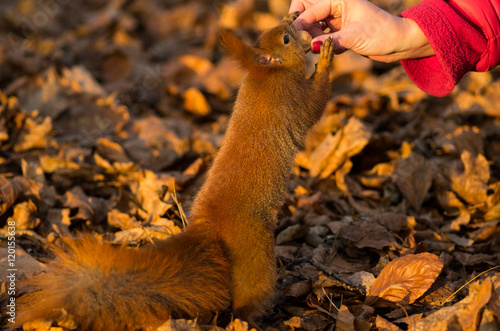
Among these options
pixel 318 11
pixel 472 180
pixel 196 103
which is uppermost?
pixel 318 11

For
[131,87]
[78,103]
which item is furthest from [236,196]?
[131,87]

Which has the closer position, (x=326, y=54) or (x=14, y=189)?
(x=326, y=54)

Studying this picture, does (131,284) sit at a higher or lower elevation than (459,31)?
lower

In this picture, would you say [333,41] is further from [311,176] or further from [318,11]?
[311,176]

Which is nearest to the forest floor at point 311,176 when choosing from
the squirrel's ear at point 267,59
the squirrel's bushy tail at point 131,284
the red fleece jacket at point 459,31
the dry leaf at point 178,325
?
the dry leaf at point 178,325

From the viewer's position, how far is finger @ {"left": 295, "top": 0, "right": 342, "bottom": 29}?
319cm

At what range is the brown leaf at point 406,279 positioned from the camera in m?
2.42

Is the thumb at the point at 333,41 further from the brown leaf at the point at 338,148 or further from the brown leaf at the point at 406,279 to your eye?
the brown leaf at the point at 406,279

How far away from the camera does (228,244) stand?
8.02 feet

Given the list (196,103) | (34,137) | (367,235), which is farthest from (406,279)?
(196,103)

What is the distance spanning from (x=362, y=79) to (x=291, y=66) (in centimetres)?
333

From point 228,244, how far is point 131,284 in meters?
0.53

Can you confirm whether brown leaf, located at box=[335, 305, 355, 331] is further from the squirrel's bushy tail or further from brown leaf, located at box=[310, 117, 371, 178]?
brown leaf, located at box=[310, 117, 371, 178]

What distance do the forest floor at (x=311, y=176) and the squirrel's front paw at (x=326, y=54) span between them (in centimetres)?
97
